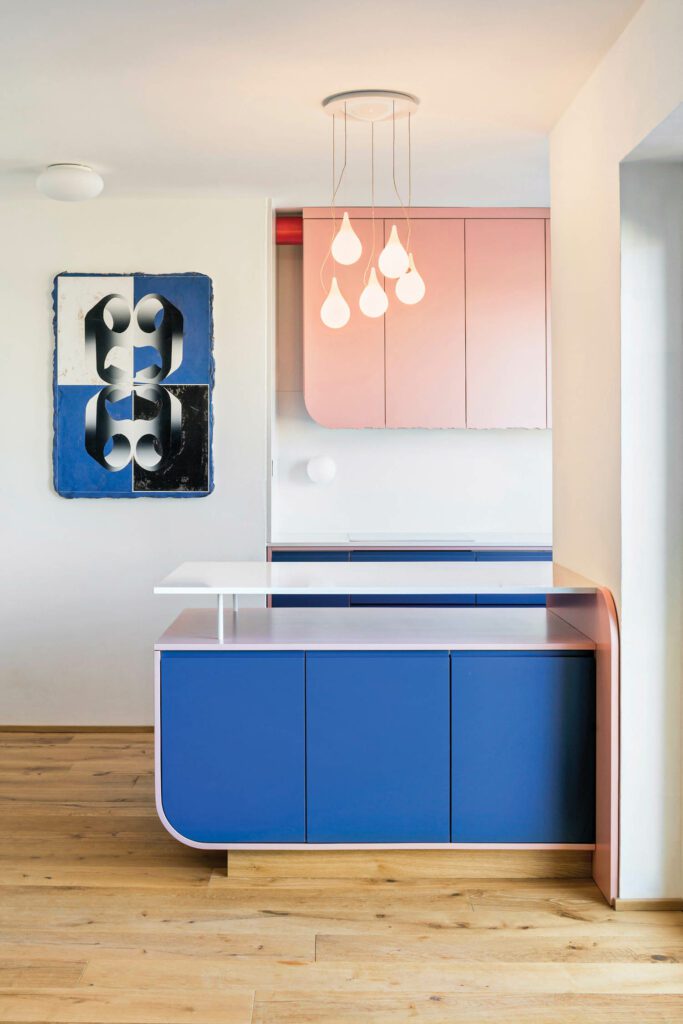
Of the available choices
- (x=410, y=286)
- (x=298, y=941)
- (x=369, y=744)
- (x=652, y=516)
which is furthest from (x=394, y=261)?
(x=298, y=941)

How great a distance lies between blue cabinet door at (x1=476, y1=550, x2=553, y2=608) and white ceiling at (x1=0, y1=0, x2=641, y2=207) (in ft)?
5.75

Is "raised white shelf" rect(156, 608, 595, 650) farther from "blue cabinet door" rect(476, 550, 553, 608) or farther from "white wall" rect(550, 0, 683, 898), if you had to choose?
"blue cabinet door" rect(476, 550, 553, 608)

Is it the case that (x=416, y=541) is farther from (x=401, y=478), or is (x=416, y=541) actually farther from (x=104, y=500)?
(x=104, y=500)

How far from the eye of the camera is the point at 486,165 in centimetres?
435

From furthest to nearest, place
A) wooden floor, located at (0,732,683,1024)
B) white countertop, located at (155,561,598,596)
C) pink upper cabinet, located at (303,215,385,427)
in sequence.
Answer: pink upper cabinet, located at (303,215,385,427) → white countertop, located at (155,561,598,596) → wooden floor, located at (0,732,683,1024)

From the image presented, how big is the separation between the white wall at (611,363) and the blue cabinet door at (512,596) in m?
1.19

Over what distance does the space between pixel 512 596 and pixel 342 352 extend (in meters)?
1.51

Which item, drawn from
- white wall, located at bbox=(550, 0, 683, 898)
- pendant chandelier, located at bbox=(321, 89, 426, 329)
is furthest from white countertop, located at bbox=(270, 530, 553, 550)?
pendant chandelier, located at bbox=(321, 89, 426, 329)

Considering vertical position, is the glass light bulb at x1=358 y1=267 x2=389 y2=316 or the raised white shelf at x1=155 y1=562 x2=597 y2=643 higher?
the glass light bulb at x1=358 y1=267 x2=389 y2=316

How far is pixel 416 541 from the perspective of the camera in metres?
4.97

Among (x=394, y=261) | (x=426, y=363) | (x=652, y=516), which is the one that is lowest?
(x=652, y=516)

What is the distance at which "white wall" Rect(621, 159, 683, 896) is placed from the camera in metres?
2.94

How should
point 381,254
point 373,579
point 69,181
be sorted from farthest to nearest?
point 69,181, point 381,254, point 373,579

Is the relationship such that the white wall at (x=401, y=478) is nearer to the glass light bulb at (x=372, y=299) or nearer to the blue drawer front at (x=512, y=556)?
the blue drawer front at (x=512, y=556)
